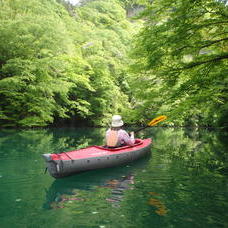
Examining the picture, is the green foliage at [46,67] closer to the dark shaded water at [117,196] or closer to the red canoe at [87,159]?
the dark shaded water at [117,196]

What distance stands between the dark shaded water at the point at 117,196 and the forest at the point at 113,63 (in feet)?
5.53

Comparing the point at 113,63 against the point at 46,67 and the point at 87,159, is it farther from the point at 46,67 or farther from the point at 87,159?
the point at 87,159

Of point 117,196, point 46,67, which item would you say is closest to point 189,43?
point 117,196

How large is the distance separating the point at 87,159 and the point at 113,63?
25.3 meters

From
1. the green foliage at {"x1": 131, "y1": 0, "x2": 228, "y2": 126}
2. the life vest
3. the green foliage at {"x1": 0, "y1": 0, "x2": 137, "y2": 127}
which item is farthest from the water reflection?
the green foliage at {"x1": 0, "y1": 0, "x2": 137, "y2": 127}

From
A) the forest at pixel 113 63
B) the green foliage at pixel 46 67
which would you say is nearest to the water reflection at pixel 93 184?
the forest at pixel 113 63

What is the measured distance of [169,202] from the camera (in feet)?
16.9

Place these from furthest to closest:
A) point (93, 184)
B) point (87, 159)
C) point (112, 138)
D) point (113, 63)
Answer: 1. point (113, 63)
2. point (112, 138)
3. point (87, 159)
4. point (93, 184)

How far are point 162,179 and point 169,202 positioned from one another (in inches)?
70.2

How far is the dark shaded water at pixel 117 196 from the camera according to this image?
4.28 meters

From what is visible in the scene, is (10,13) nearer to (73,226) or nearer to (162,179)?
(162,179)

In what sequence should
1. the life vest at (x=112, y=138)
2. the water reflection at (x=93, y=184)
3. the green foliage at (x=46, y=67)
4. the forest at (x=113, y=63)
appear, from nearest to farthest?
the water reflection at (x=93, y=184) → the forest at (x=113, y=63) → the life vest at (x=112, y=138) → the green foliage at (x=46, y=67)

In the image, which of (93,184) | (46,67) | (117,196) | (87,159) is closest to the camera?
(117,196)

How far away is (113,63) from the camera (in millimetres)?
31656
